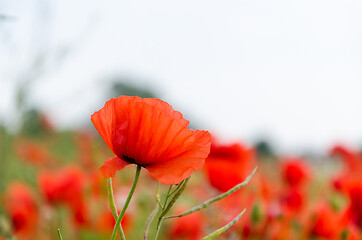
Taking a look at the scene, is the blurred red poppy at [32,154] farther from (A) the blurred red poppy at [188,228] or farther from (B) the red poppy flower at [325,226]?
(B) the red poppy flower at [325,226]

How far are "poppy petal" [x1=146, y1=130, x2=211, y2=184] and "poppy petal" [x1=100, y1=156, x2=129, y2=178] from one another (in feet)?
0.10

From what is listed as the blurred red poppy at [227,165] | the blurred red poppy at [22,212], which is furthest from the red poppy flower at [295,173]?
the blurred red poppy at [22,212]

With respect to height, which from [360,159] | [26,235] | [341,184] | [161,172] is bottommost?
[26,235]

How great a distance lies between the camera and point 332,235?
111 cm

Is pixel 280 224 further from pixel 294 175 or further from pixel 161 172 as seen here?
pixel 161 172

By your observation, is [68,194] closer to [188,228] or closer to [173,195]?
[188,228]

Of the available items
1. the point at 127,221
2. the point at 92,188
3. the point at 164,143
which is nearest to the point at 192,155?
the point at 164,143

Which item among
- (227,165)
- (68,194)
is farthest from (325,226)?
(68,194)

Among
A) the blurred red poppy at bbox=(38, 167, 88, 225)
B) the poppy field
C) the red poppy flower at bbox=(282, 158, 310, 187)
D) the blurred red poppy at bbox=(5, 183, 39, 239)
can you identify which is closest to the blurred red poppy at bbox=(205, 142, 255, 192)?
the poppy field

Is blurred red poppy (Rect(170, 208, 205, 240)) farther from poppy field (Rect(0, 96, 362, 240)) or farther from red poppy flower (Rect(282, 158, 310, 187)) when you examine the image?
red poppy flower (Rect(282, 158, 310, 187))

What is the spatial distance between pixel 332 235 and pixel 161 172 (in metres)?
0.85

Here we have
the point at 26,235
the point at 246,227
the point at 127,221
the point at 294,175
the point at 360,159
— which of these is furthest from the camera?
the point at 360,159

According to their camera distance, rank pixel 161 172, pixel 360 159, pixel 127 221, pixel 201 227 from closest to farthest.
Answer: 1. pixel 161 172
2. pixel 127 221
3. pixel 201 227
4. pixel 360 159

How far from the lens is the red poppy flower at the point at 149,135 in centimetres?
41
